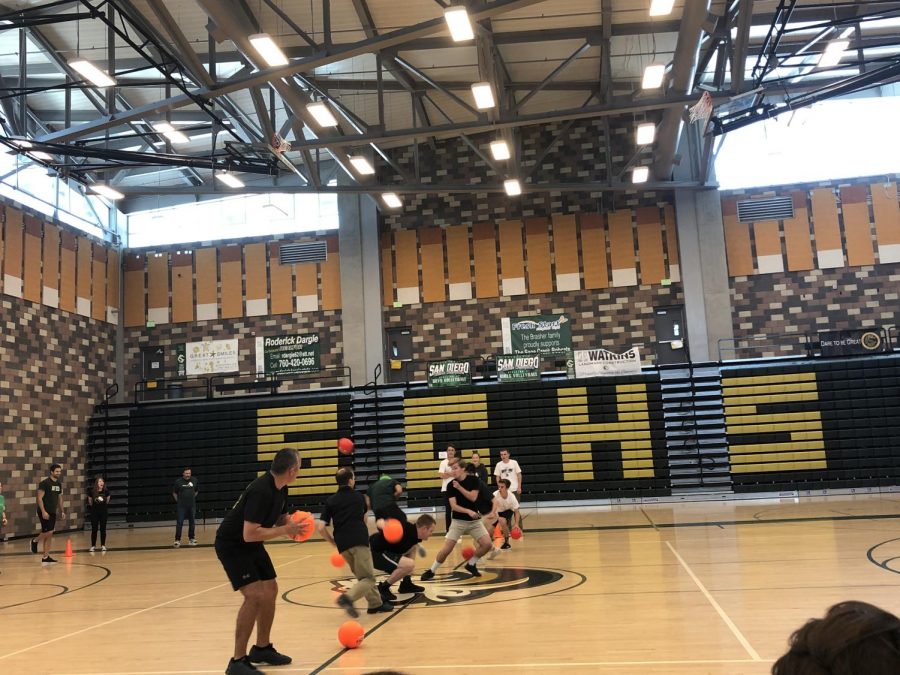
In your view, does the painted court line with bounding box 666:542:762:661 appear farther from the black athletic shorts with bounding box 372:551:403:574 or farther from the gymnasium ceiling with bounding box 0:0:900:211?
the gymnasium ceiling with bounding box 0:0:900:211

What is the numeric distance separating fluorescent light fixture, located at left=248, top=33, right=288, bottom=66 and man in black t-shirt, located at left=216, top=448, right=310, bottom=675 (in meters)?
8.89

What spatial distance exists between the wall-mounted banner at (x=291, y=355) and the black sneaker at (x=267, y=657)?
1755 centimetres

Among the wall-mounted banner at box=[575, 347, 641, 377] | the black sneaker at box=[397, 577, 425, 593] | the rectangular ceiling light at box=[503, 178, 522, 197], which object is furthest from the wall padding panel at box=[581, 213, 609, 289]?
the black sneaker at box=[397, 577, 425, 593]

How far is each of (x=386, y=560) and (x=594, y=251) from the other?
15.8 metres

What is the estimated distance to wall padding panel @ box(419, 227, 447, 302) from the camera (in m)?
23.3

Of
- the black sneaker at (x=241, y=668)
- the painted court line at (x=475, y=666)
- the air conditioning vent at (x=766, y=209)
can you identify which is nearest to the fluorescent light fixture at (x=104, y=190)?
the painted court line at (x=475, y=666)

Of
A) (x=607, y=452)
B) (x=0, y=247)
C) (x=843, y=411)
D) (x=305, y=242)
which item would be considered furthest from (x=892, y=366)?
(x=0, y=247)

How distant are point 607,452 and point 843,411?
6074 mm

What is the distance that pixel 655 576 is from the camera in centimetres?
866

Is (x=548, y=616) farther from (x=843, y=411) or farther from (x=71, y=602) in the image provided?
(x=843, y=411)

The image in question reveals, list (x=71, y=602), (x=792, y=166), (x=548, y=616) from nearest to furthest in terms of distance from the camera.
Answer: (x=548, y=616)
(x=71, y=602)
(x=792, y=166)

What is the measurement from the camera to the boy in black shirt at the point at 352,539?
286 inches

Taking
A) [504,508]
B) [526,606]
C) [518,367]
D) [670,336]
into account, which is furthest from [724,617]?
[670,336]

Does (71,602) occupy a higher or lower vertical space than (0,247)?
lower
